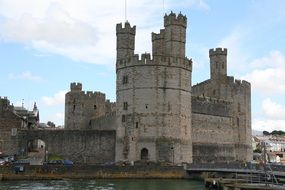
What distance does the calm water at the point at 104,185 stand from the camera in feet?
132

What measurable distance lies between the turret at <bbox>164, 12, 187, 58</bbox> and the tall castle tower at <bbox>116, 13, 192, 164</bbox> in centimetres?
15

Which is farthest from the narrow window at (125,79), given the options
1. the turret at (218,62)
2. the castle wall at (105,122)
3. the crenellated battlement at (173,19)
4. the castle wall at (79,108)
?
the turret at (218,62)

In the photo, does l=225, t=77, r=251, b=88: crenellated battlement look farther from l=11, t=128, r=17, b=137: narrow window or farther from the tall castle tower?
l=11, t=128, r=17, b=137: narrow window

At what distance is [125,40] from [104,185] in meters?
21.8

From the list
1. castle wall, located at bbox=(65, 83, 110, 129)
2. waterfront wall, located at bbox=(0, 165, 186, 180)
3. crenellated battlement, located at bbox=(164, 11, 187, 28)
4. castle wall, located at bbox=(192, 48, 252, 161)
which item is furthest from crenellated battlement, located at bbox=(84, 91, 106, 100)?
waterfront wall, located at bbox=(0, 165, 186, 180)

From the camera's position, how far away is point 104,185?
42.2 m

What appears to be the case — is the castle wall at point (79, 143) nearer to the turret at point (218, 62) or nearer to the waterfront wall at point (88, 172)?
the waterfront wall at point (88, 172)

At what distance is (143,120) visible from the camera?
54.4 metres

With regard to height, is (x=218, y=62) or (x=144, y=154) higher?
(x=218, y=62)

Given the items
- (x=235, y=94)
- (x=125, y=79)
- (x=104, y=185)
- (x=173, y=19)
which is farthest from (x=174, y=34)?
(x=104, y=185)

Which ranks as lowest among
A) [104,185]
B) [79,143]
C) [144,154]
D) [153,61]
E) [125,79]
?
[104,185]

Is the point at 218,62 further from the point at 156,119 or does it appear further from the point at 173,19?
the point at 156,119

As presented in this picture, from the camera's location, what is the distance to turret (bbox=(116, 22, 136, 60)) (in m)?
59.4

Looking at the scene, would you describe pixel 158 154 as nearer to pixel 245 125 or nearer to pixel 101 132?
pixel 101 132
